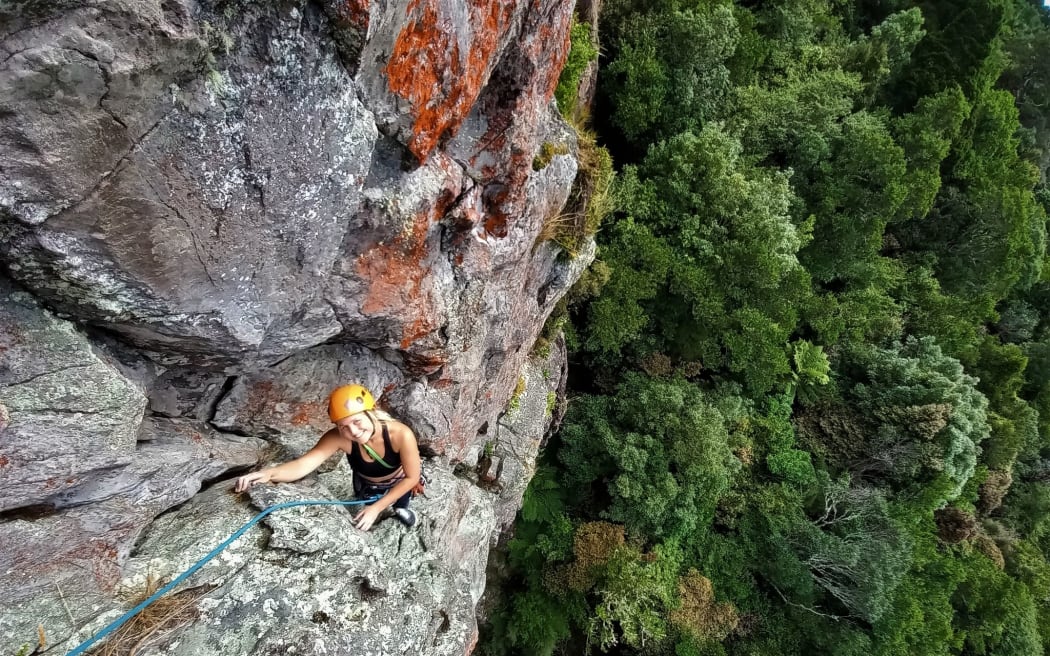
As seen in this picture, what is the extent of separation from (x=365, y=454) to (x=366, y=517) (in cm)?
61

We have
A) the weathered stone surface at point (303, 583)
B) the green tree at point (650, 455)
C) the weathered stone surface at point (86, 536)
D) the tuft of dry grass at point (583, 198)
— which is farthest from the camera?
the green tree at point (650, 455)

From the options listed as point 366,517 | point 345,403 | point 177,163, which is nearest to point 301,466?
point 366,517

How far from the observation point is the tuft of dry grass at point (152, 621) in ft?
10.8

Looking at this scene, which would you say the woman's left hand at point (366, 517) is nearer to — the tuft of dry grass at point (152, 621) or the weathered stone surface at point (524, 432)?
the tuft of dry grass at point (152, 621)

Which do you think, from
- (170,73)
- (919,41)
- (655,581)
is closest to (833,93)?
(919,41)

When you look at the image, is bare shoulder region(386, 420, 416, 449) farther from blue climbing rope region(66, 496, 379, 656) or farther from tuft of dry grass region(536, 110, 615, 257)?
tuft of dry grass region(536, 110, 615, 257)

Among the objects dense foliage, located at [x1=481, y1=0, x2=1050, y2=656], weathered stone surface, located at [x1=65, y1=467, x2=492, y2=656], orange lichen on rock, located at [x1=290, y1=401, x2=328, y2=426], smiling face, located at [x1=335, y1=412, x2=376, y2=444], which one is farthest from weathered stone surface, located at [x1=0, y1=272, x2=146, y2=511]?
dense foliage, located at [x1=481, y1=0, x2=1050, y2=656]

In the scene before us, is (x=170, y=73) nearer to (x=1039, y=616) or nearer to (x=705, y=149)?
(x=705, y=149)

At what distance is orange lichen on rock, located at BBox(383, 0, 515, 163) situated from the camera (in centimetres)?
377

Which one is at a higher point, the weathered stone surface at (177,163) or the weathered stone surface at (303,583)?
the weathered stone surface at (177,163)

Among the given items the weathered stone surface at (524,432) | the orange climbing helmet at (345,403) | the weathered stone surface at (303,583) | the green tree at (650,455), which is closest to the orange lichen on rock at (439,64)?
the orange climbing helmet at (345,403)

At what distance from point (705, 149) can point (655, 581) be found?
9.03m

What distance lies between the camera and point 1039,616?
16.3 meters

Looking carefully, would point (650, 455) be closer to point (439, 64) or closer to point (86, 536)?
point (439, 64)
